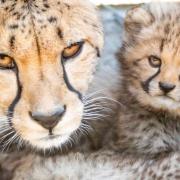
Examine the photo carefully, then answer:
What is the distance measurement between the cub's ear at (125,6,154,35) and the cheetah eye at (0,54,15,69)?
551 mm

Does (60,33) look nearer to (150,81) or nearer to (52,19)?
(52,19)

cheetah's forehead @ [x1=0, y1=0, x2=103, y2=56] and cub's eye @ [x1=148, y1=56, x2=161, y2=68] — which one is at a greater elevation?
cheetah's forehead @ [x1=0, y1=0, x2=103, y2=56]

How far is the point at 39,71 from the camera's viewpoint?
2.27 m

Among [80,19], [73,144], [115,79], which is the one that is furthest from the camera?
[115,79]

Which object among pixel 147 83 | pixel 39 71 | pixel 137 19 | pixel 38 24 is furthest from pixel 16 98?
pixel 137 19

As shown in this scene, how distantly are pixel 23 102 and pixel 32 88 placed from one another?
5 cm

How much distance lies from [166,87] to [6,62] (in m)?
0.51

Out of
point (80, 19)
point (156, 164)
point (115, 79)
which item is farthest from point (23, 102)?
point (115, 79)

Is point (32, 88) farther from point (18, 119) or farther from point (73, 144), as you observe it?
point (73, 144)

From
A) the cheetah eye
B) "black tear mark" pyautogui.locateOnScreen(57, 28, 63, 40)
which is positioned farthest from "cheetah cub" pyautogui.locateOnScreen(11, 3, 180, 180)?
the cheetah eye

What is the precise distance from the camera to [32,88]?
7.37 ft

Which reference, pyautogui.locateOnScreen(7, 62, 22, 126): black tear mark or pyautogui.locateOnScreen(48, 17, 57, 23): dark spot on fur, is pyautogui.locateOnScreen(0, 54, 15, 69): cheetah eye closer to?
pyautogui.locateOnScreen(7, 62, 22, 126): black tear mark

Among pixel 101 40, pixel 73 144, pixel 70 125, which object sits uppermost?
pixel 101 40

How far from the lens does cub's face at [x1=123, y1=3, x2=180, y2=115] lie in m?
2.33
